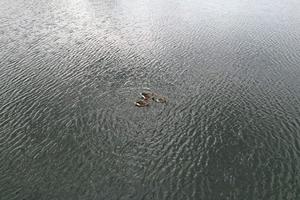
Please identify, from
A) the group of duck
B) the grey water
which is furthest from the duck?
the grey water

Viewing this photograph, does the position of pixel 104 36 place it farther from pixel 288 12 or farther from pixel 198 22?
pixel 288 12

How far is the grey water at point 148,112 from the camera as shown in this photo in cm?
2108

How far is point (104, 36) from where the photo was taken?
4819 centimetres

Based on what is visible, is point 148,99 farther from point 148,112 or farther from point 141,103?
point 148,112

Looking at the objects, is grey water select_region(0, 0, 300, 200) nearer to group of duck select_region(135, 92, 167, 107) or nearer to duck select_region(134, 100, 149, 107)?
duck select_region(134, 100, 149, 107)

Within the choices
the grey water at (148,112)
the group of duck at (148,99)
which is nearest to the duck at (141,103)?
the group of duck at (148,99)

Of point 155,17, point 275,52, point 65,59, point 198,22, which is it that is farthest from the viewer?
point 155,17

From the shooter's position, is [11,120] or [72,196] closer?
[72,196]

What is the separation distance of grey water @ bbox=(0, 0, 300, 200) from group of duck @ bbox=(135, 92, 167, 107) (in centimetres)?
69

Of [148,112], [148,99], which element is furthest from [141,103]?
[148,112]

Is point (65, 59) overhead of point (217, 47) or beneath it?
beneath

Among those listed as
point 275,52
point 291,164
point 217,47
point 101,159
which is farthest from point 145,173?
point 275,52

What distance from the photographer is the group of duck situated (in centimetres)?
2957

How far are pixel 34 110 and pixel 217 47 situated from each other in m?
29.8
